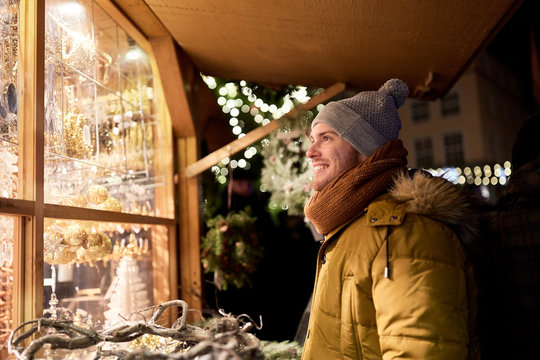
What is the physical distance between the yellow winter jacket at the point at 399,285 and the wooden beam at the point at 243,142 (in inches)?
78.7

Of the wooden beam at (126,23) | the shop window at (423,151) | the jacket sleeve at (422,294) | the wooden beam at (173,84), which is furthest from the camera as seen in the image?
the shop window at (423,151)

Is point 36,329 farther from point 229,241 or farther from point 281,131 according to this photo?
point 281,131

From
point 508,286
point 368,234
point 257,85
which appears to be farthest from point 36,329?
point 257,85

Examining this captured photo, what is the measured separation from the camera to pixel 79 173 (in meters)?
2.47

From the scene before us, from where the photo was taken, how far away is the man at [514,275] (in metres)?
1.74

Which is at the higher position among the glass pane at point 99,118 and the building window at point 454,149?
the building window at point 454,149

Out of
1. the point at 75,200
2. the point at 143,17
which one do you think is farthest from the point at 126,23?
the point at 75,200

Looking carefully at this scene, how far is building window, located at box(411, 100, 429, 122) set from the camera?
856 inches

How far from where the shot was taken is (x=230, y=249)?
3816mm

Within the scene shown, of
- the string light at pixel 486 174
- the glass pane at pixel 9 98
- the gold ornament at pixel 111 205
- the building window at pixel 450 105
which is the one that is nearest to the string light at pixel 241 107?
the gold ornament at pixel 111 205

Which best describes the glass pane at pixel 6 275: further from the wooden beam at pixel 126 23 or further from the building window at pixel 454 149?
the building window at pixel 454 149

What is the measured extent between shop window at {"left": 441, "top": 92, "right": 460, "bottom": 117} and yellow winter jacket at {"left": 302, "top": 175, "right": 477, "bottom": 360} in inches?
821

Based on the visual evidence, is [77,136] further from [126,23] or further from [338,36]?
[338,36]

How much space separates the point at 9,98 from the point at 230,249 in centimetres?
227
